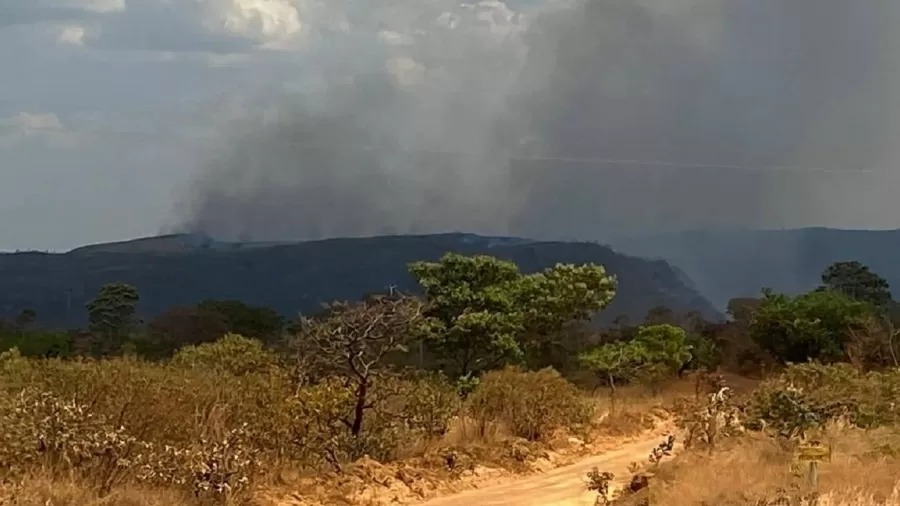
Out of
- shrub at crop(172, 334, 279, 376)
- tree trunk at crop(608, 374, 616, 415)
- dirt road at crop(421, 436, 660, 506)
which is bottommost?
dirt road at crop(421, 436, 660, 506)

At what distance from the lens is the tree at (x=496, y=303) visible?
2697 cm

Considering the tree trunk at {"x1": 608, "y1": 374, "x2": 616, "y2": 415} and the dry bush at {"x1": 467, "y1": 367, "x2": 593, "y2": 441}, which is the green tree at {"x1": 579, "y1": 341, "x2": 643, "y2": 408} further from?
the dry bush at {"x1": 467, "y1": 367, "x2": 593, "y2": 441}

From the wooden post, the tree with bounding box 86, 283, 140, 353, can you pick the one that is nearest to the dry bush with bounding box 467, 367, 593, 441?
the wooden post

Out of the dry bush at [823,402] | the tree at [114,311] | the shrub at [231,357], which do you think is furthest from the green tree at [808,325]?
the tree at [114,311]

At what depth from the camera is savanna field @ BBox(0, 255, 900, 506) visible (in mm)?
12164

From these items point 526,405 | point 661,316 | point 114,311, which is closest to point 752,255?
point 661,316

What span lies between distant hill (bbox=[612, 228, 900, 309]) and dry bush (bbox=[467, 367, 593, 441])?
218 ft

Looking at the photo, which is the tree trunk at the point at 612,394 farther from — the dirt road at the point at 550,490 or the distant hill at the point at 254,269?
the distant hill at the point at 254,269

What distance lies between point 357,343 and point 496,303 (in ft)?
37.2

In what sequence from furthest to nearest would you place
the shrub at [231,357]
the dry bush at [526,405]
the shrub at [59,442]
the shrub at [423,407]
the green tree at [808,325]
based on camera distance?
the green tree at [808,325] < the dry bush at [526,405] < the shrub at [231,357] < the shrub at [423,407] < the shrub at [59,442]

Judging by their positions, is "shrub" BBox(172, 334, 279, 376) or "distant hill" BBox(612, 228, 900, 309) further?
"distant hill" BBox(612, 228, 900, 309)

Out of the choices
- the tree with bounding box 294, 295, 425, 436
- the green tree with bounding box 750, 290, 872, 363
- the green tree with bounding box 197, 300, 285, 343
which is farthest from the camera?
the green tree with bounding box 197, 300, 285, 343

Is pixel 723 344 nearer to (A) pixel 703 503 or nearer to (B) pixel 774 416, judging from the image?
(B) pixel 774 416

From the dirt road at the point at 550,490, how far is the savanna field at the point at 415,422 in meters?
0.17
